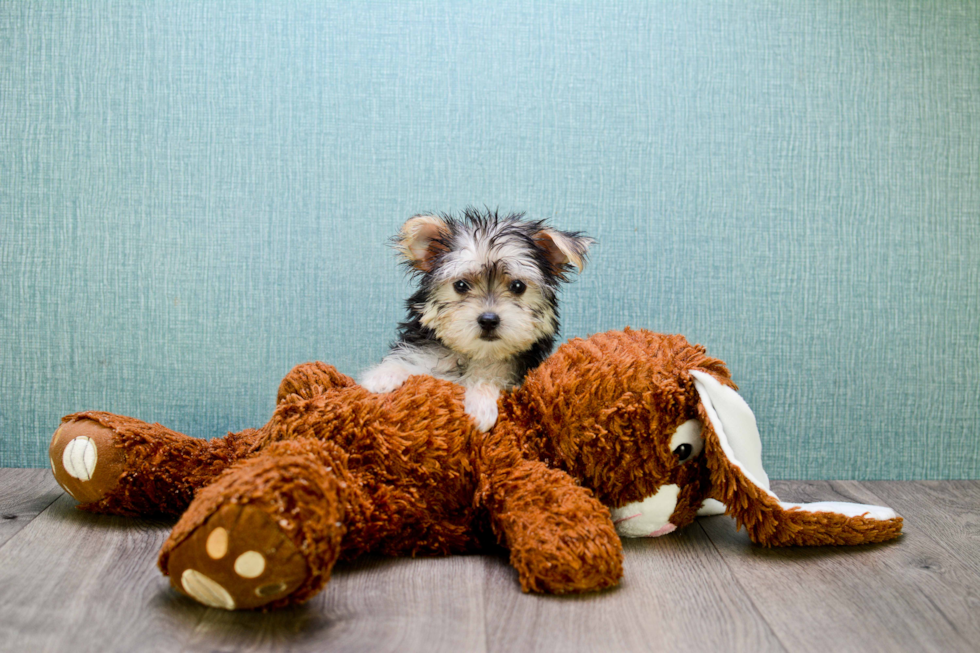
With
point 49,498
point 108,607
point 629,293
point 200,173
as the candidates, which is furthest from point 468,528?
point 200,173

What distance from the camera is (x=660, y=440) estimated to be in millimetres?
1790

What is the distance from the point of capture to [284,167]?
8.32 ft

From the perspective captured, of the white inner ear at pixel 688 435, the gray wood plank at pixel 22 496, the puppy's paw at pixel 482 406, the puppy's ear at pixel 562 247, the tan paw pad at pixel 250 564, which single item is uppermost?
the puppy's ear at pixel 562 247

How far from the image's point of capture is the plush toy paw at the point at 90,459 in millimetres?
1937

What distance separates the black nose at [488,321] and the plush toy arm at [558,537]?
1.34ft

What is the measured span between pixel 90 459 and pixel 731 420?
1.60 meters

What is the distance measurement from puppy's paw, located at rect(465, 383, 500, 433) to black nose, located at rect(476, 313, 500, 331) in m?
0.16

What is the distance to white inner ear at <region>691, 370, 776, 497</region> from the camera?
1.76 m

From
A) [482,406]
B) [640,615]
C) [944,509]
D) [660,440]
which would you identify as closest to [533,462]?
[482,406]

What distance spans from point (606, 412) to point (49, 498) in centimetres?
164

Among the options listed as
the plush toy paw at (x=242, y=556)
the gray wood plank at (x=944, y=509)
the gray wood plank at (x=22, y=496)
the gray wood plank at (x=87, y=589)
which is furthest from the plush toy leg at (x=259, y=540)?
the gray wood plank at (x=944, y=509)

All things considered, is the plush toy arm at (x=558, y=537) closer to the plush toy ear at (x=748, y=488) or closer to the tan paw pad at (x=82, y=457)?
the plush toy ear at (x=748, y=488)

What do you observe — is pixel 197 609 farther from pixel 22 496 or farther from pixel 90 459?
pixel 22 496

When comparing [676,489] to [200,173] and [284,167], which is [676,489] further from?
[200,173]
